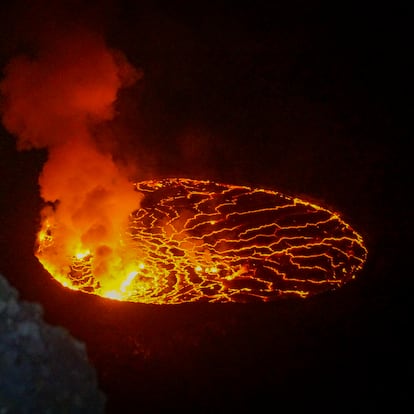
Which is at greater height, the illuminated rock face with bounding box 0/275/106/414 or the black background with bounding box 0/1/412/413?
the black background with bounding box 0/1/412/413

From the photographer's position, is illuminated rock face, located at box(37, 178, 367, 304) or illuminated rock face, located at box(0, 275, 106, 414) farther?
illuminated rock face, located at box(0, 275, 106, 414)

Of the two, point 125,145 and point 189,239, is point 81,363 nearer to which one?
point 189,239

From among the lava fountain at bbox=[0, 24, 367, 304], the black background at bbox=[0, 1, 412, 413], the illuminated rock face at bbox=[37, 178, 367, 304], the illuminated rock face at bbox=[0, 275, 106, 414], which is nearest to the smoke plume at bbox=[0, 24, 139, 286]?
the lava fountain at bbox=[0, 24, 367, 304]

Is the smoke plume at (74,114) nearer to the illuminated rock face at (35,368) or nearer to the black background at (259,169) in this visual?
the black background at (259,169)

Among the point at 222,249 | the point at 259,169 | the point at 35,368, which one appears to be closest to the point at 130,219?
the point at 222,249

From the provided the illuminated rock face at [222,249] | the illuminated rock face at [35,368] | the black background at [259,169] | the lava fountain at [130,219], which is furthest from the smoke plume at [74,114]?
the illuminated rock face at [35,368]

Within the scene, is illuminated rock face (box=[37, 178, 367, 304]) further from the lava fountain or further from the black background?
the black background

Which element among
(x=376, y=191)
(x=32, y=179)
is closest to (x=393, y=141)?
(x=376, y=191)

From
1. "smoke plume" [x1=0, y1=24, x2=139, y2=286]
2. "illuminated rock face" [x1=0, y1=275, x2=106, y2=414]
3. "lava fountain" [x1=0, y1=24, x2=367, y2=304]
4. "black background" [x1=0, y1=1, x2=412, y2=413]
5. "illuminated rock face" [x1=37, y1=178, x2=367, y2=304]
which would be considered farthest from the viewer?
"illuminated rock face" [x1=0, y1=275, x2=106, y2=414]
